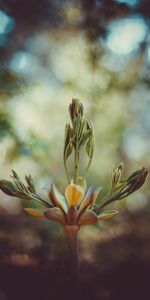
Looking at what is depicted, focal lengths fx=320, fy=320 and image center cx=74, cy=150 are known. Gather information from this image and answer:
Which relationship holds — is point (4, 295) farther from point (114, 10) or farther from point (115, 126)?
point (114, 10)

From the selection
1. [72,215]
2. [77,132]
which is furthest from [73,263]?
[77,132]

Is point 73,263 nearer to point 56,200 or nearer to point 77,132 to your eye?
point 56,200

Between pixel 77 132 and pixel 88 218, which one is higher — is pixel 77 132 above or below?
above

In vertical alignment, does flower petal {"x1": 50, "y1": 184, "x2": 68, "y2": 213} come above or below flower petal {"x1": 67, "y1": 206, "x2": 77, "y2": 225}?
above

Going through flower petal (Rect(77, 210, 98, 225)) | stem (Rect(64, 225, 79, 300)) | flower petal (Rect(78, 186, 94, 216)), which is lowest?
stem (Rect(64, 225, 79, 300))

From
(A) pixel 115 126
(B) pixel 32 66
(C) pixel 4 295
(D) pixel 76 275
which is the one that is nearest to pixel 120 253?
(C) pixel 4 295

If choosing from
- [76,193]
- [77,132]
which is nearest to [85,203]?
[76,193]
